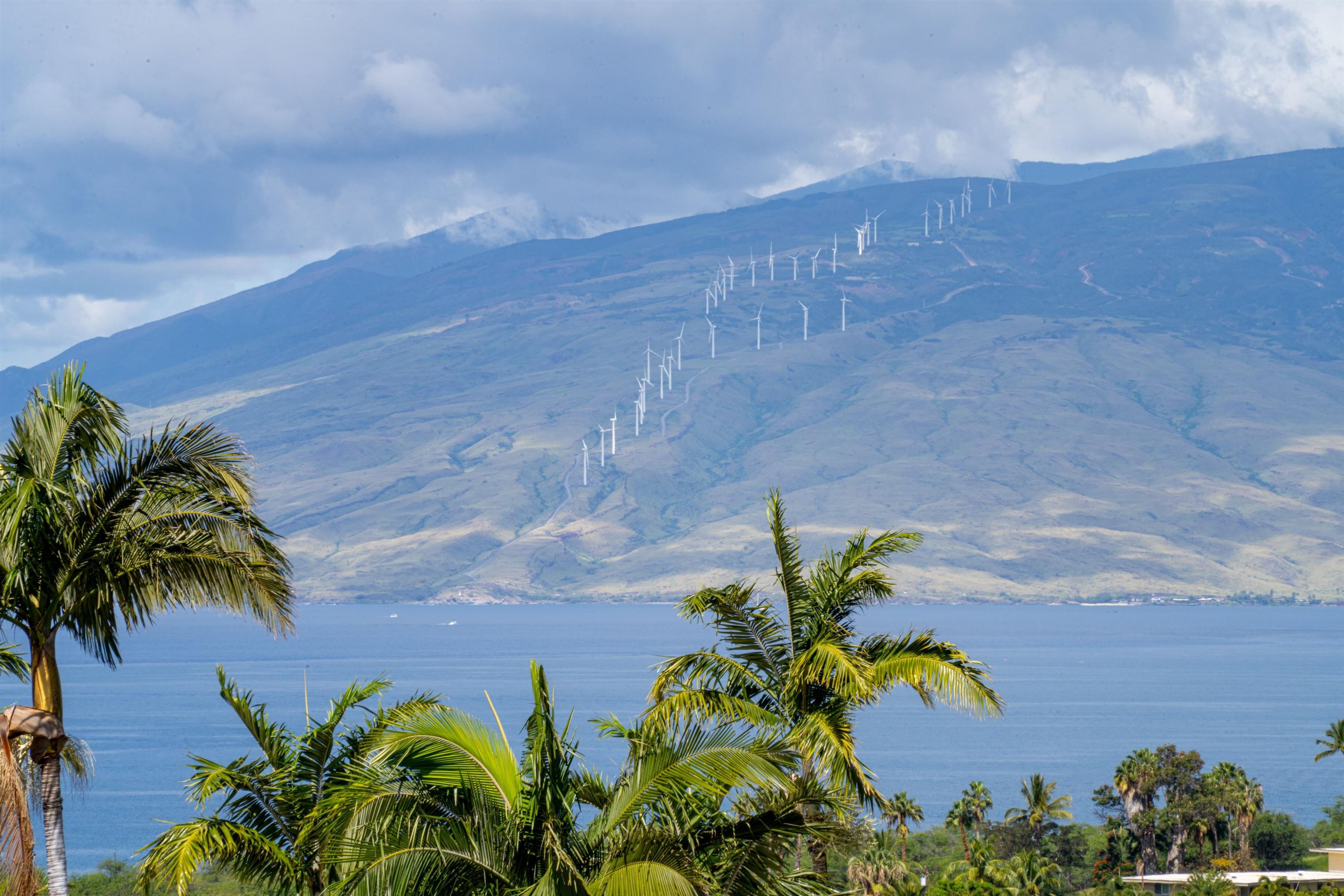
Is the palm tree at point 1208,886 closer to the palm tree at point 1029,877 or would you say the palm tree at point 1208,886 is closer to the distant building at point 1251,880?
the distant building at point 1251,880

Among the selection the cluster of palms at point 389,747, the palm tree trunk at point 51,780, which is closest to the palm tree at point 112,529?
the cluster of palms at point 389,747

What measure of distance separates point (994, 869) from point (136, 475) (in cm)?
5929

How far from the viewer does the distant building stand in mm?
64062

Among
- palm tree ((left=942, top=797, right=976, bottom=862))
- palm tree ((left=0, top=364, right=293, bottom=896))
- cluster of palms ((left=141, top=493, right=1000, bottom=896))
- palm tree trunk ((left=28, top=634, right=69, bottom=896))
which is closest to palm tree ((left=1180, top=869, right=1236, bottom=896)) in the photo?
palm tree ((left=942, top=797, right=976, bottom=862))

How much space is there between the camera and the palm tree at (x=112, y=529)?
12508 millimetres

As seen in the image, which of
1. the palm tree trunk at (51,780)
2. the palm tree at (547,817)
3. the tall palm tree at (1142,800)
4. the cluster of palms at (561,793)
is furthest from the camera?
the tall palm tree at (1142,800)

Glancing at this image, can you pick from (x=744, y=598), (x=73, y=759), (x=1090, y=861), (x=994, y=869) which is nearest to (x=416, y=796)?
(x=73, y=759)

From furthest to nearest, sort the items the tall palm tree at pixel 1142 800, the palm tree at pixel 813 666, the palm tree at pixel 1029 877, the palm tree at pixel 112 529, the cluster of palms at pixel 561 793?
the tall palm tree at pixel 1142 800 < the palm tree at pixel 1029 877 < the palm tree at pixel 813 666 < the palm tree at pixel 112 529 < the cluster of palms at pixel 561 793

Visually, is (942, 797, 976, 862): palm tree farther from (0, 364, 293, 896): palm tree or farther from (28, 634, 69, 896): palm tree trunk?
(28, 634, 69, 896): palm tree trunk

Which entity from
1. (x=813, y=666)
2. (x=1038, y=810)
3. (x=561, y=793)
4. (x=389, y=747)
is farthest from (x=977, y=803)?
(x=389, y=747)

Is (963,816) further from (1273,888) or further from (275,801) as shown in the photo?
(275,801)

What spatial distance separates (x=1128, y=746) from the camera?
17212 cm

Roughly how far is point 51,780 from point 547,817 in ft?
12.6

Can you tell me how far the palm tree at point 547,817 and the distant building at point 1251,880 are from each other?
55.1m
